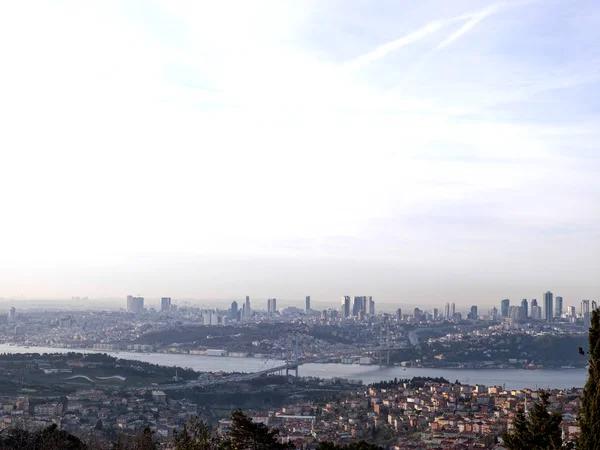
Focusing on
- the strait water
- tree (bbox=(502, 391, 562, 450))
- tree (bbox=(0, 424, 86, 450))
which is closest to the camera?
tree (bbox=(502, 391, 562, 450))

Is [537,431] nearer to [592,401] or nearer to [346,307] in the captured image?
[592,401]

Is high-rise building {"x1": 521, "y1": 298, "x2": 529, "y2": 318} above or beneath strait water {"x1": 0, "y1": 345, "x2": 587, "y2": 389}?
above

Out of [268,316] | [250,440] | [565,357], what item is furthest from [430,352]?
[250,440]

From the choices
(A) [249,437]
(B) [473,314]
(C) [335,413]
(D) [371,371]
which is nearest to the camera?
(A) [249,437]

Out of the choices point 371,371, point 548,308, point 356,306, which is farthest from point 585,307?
point 371,371

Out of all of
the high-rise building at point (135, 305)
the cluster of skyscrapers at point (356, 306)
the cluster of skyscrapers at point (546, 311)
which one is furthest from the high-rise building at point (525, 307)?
the high-rise building at point (135, 305)

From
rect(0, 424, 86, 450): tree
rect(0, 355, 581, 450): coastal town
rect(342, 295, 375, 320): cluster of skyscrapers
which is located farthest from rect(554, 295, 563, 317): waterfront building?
rect(0, 424, 86, 450): tree

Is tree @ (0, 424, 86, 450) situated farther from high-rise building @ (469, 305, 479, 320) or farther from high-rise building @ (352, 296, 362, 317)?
high-rise building @ (352, 296, 362, 317)
